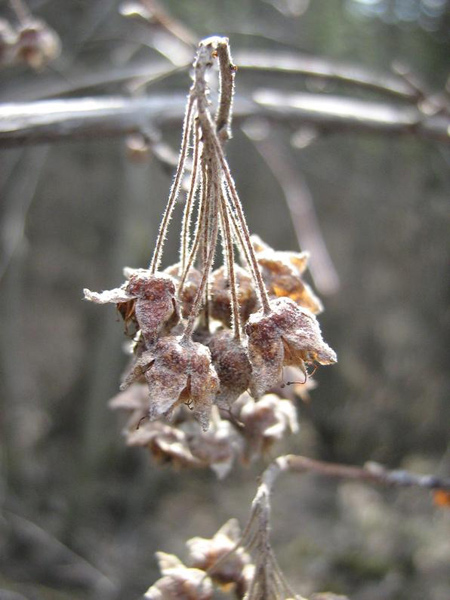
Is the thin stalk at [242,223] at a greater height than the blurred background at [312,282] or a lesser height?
lesser

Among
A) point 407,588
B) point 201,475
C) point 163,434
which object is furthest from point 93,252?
point 163,434

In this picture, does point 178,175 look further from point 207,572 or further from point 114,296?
point 207,572

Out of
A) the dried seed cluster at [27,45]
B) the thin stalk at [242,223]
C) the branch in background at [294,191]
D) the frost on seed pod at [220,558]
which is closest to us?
the thin stalk at [242,223]

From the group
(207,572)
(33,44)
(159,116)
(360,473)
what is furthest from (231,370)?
(33,44)

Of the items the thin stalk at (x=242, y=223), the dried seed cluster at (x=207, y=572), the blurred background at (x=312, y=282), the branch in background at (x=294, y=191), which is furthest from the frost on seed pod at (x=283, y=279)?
the blurred background at (x=312, y=282)

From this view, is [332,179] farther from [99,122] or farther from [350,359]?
[99,122]

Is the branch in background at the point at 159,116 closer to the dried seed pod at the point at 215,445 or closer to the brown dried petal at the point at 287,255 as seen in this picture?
the brown dried petal at the point at 287,255
